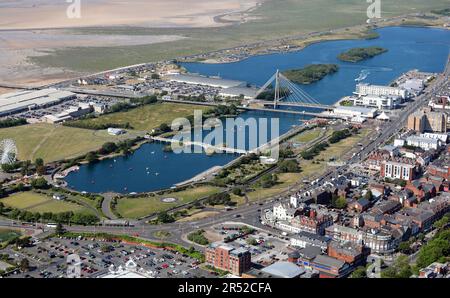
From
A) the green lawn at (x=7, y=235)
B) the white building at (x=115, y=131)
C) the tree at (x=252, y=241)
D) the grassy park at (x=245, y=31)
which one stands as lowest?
the green lawn at (x=7, y=235)

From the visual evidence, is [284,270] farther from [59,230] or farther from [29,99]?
[29,99]

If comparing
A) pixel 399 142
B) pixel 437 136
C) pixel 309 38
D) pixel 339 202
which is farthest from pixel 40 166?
pixel 309 38

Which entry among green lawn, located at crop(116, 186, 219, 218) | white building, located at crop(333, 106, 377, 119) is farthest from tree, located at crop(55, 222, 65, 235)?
white building, located at crop(333, 106, 377, 119)

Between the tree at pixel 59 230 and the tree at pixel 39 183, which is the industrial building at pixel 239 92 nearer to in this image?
the tree at pixel 39 183

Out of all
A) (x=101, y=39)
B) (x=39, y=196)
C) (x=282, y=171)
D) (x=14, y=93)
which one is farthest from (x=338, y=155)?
(x=101, y=39)

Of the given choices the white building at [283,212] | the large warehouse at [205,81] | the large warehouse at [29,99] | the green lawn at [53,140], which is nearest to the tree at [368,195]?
the white building at [283,212]

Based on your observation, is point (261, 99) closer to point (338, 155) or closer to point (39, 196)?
point (338, 155)
